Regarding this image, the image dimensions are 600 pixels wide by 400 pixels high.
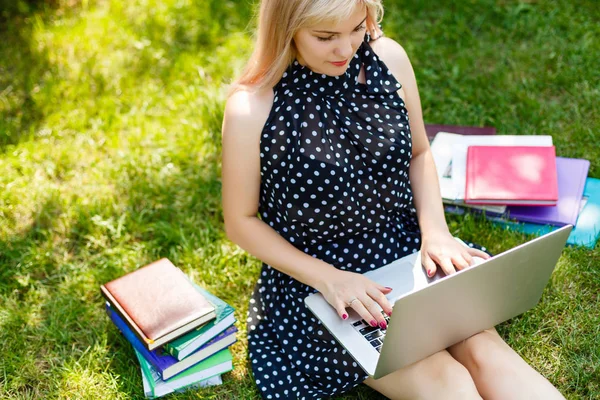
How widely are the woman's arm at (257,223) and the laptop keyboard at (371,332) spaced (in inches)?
1.9

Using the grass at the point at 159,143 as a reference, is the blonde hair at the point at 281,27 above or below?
above

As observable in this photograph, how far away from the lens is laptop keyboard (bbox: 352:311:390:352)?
2.07 m

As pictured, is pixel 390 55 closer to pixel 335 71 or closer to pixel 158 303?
pixel 335 71

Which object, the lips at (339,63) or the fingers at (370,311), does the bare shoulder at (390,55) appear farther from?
the fingers at (370,311)

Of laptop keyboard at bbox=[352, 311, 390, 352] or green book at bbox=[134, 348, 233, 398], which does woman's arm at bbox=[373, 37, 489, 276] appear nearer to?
laptop keyboard at bbox=[352, 311, 390, 352]

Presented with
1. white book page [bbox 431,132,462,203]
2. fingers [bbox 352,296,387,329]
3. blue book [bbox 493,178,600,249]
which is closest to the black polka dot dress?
fingers [bbox 352,296,387,329]

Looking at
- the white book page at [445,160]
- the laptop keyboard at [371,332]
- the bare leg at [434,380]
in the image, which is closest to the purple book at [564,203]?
the white book page at [445,160]

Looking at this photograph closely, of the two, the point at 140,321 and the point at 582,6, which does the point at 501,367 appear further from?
the point at 582,6

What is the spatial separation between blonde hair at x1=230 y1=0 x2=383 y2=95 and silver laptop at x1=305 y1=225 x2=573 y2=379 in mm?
686

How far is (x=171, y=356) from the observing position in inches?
92.4

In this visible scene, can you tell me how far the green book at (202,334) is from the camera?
2320 mm

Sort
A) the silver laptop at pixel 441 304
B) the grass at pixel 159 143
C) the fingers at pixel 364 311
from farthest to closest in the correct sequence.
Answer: the grass at pixel 159 143, the fingers at pixel 364 311, the silver laptop at pixel 441 304

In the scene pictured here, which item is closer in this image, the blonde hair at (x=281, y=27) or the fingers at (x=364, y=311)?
the blonde hair at (x=281, y=27)

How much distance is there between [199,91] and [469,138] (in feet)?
4.37
